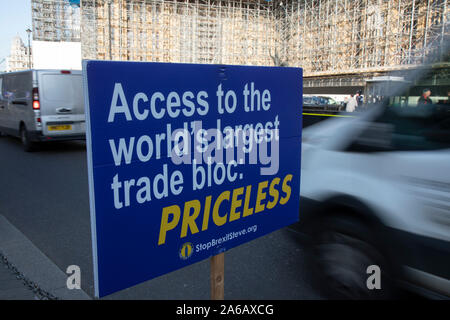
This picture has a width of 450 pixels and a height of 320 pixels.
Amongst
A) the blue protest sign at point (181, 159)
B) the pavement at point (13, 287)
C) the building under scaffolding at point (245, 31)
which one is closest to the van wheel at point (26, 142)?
the pavement at point (13, 287)

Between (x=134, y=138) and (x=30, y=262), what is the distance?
104 inches

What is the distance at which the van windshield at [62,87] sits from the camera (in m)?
9.74

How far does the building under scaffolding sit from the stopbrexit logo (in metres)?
34.8

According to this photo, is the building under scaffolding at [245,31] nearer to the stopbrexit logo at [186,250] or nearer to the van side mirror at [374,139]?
the van side mirror at [374,139]

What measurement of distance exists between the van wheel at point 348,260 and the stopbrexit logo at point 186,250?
1321 mm

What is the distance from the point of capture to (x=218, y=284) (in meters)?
2.10

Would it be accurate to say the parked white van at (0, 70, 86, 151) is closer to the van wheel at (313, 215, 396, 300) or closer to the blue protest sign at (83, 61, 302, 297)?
the van wheel at (313, 215, 396, 300)

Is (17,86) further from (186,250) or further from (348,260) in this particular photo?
(186,250)

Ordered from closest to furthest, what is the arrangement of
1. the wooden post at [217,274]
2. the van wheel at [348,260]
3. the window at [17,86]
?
the wooden post at [217,274], the van wheel at [348,260], the window at [17,86]

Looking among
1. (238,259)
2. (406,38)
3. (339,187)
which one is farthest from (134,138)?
(406,38)

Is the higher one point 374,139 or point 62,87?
point 62,87

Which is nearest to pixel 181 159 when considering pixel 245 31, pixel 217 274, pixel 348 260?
pixel 217 274

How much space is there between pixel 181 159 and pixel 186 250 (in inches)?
15.4

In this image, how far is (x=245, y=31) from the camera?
5016 centimetres
